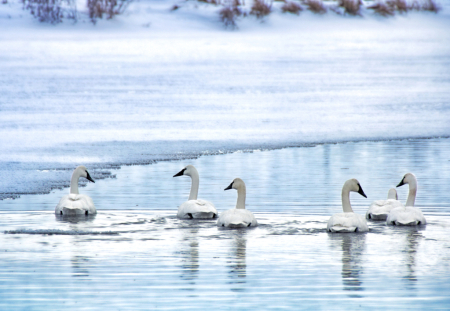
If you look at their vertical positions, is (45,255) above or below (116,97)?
below

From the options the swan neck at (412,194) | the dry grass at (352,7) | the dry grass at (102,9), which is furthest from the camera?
the dry grass at (352,7)

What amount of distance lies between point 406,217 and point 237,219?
1.58 meters

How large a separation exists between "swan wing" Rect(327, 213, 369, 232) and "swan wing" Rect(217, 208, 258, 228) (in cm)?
74

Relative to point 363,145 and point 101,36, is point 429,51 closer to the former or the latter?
point 101,36

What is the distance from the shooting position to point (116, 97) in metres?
22.0

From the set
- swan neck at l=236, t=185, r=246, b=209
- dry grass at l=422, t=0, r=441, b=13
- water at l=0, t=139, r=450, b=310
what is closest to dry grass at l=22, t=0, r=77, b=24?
dry grass at l=422, t=0, r=441, b=13

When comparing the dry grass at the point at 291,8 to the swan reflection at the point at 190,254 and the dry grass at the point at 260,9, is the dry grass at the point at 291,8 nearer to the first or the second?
the dry grass at the point at 260,9

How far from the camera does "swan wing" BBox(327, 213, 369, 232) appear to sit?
7781mm

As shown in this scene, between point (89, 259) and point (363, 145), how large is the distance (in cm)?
872

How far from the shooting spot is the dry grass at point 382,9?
58.8 m

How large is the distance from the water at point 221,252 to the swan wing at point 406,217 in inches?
4.8

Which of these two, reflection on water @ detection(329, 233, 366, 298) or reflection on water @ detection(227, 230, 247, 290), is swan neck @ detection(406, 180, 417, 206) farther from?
reflection on water @ detection(227, 230, 247, 290)

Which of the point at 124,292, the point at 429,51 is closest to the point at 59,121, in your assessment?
the point at 124,292

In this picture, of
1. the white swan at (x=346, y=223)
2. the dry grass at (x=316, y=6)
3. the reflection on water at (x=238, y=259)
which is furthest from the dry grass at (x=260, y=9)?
the reflection on water at (x=238, y=259)
